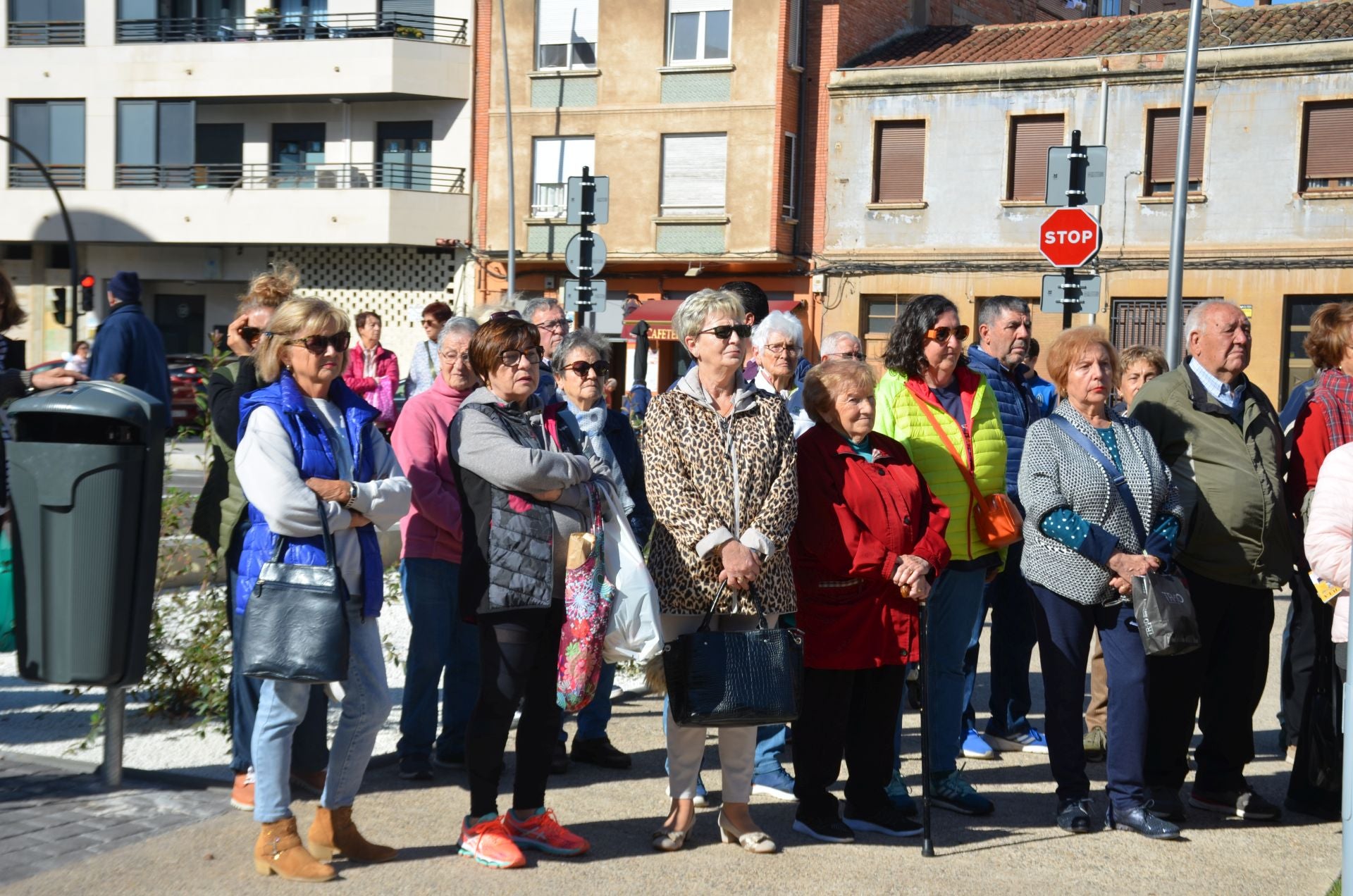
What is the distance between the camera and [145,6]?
1463 inches

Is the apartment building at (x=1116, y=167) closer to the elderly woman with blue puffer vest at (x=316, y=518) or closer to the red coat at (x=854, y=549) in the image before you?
the red coat at (x=854, y=549)

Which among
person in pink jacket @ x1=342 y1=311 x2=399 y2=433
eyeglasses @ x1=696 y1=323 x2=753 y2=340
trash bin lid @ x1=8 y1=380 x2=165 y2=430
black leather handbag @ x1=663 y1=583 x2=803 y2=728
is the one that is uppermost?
eyeglasses @ x1=696 y1=323 x2=753 y2=340

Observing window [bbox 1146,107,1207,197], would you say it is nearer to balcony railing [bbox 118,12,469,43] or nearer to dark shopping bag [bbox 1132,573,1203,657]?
balcony railing [bbox 118,12,469,43]

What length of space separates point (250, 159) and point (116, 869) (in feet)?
109

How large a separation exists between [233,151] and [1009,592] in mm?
32139

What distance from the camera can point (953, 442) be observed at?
6613 mm

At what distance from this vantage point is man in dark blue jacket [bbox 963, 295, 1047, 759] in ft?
24.2

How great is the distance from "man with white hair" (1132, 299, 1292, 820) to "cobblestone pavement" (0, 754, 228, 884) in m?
3.94

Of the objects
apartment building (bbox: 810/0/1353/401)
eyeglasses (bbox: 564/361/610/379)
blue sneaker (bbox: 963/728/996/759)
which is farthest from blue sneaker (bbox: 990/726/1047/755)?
apartment building (bbox: 810/0/1353/401)

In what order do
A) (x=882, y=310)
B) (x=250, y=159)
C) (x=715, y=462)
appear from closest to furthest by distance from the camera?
(x=715, y=462) → (x=882, y=310) → (x=250, y=159)

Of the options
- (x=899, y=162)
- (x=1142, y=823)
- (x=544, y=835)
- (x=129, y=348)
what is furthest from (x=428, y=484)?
(x=899, y=162)

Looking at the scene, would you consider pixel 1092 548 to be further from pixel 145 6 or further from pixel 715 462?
pixel 145 6

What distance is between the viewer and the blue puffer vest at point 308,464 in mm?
5320

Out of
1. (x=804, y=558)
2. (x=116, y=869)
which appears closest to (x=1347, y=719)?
(x=804, y=558)
